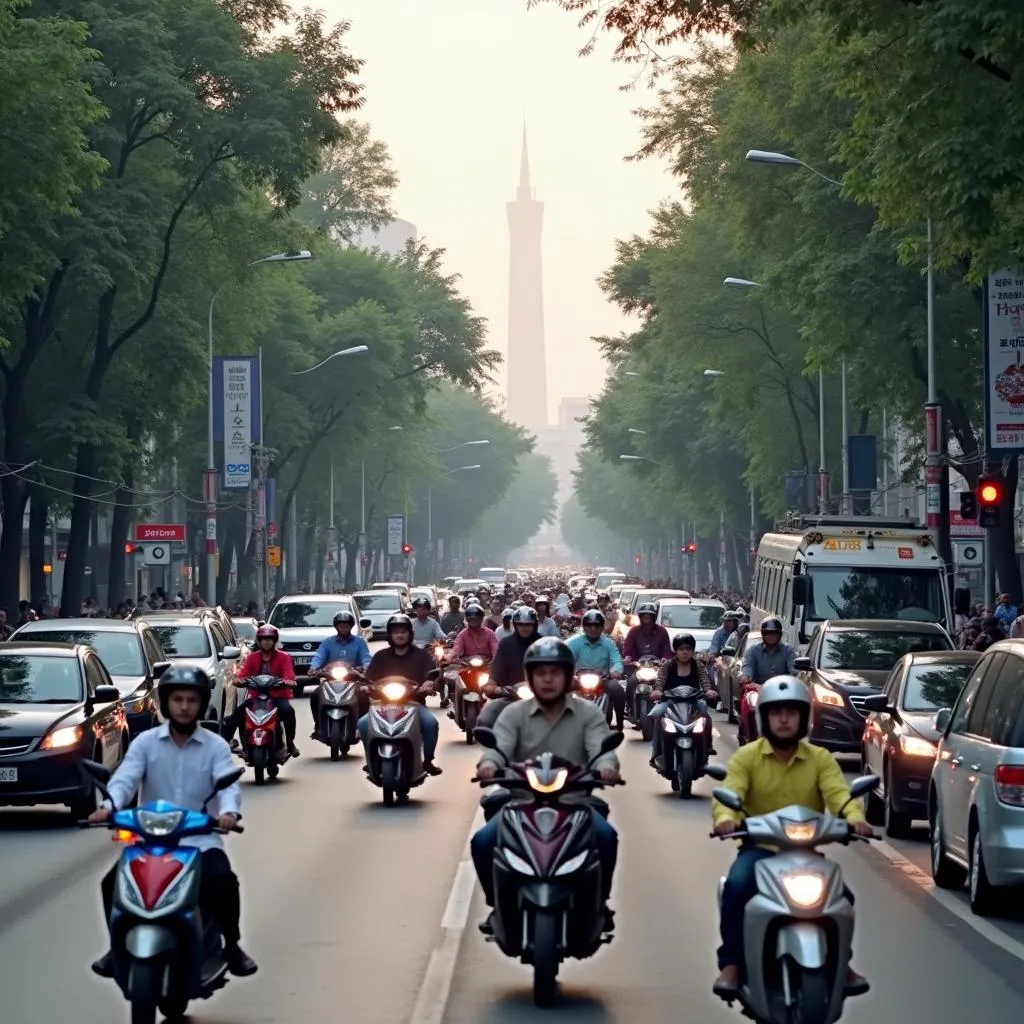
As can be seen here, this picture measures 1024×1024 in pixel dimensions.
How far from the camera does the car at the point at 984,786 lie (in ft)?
43.5

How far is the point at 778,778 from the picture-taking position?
945cm

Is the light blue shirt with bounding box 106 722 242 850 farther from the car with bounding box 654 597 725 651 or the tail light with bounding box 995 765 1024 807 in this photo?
the car with bounding box 654 597 725 651

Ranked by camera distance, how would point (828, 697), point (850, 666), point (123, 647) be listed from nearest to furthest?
point (828, 697), point (123, 647), point (850, 666)

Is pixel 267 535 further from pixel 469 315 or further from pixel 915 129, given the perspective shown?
pixel 915 129

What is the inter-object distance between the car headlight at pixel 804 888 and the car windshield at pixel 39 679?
487 inches

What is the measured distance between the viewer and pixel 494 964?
38.5 feet

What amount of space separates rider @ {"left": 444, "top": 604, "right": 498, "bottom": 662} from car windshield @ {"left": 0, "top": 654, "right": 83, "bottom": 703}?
5668mm

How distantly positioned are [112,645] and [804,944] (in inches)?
662

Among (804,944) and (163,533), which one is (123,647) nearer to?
(804,944)

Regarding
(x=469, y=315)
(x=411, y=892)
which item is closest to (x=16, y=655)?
(x=411, y=892)

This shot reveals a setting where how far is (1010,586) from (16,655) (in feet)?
80.9

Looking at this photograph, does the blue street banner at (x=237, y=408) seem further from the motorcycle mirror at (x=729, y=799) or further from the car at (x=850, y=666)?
the motorcycle mirror at (x=729, y=799)

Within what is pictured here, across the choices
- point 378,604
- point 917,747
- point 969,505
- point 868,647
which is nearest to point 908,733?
point 917,747

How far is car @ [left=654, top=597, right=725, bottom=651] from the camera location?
41.5 metres
